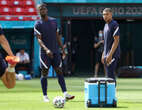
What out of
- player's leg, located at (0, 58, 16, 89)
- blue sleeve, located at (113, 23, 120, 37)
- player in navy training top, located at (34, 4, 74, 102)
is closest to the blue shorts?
player in navy training top, located at (34, 4, 74, 102)

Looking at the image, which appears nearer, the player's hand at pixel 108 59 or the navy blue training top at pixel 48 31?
the player's hand at pixel 108 59

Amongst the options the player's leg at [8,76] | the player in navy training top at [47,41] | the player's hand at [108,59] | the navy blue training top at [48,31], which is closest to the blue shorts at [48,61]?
the player in navy training top at [47,41]

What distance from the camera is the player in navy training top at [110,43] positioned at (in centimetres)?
1288

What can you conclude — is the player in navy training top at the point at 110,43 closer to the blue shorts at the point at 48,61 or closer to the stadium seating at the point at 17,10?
the blue shorts at the point at 48,61

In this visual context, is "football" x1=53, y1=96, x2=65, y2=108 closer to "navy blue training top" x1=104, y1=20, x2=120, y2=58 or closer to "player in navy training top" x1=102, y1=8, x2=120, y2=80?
"player in navy training top" x1=102, y1=8, x2=120, y2=80

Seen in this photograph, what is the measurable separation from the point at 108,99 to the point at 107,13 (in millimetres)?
2089

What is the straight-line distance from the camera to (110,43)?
1323cm

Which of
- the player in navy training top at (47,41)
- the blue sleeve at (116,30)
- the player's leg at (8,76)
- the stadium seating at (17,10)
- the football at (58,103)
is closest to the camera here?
the player's leg at (8,76)

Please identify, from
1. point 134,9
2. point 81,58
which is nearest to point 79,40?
point 81,58

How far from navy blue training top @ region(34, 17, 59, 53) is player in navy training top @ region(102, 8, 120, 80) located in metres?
1.26

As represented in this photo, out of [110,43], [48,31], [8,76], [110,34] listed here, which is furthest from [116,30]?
[8,76]

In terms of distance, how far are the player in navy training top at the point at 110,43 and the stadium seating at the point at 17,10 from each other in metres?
15.3

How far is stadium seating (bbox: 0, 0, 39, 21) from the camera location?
28281 mm

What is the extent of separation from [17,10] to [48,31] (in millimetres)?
15414
